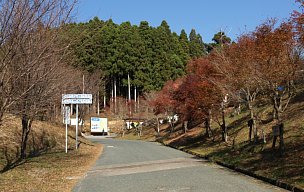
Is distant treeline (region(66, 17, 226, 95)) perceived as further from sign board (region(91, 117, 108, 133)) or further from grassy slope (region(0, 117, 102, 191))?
A: grassy slope (region(0, 117, 102, 191))

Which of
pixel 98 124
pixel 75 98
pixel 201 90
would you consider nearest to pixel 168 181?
pixel 75 98

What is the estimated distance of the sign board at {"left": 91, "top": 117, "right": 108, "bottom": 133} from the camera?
5458cm

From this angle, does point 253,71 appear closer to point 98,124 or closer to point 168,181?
point 168,181

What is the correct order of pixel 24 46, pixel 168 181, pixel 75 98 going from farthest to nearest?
1. pixel 75 98
2. pixel 168 181
3. pixel 24 46

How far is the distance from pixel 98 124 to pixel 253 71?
4227cm

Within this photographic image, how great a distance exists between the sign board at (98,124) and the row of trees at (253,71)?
96.1ft

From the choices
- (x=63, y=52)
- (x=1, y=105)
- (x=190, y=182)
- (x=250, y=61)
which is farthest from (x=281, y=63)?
(x=1, y=105)

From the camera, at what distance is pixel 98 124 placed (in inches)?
2170

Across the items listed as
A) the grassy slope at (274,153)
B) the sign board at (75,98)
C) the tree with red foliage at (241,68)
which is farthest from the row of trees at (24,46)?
the sign board at (75,98)

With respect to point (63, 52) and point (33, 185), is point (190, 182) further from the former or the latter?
point (63, 52)

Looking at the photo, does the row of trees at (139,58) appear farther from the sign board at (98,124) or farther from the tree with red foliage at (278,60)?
the tree with red foliage at (278,60)

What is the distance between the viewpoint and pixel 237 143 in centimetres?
2030

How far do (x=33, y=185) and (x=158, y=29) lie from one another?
5638 cm

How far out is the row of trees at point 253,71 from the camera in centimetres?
1339
